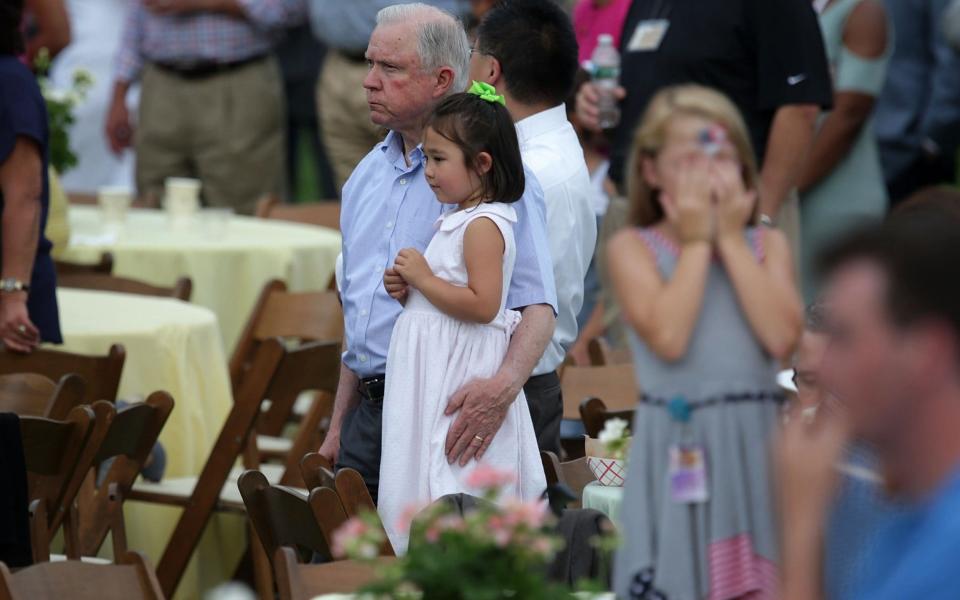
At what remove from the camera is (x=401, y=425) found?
372cm

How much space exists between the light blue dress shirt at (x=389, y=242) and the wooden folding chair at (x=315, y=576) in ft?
2.75

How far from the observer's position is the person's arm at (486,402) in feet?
12.1

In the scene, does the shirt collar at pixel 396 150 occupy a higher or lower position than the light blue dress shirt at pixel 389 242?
higher

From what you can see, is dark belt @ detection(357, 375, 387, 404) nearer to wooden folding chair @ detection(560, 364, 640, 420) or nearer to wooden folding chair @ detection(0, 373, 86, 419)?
wooden folding chair @ detection(0, 373, 86, 419)

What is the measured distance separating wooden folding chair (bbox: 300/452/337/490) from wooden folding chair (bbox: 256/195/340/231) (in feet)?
16.9

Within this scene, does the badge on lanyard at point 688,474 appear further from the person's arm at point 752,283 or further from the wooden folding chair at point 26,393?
the wooden folding chair at point 26,393

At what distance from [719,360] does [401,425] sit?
1417mm

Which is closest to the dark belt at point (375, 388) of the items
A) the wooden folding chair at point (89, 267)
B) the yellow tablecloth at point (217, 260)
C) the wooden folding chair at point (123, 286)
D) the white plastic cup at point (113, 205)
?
the wooden folding chair at point (123, 286)

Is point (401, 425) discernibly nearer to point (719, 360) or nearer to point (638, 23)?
point (719, 360)

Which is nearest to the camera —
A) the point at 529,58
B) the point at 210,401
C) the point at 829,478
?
the point at 829,478

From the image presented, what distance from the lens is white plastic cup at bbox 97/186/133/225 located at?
309 inches

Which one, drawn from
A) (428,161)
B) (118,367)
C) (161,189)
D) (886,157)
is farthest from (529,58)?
(161,189)

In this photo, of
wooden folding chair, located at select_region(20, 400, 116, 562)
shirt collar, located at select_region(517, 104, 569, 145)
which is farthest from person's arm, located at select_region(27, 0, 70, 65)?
shirt collar, located at select_region(517, 104, 569, 145)

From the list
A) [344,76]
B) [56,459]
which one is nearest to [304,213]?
[344,76]
